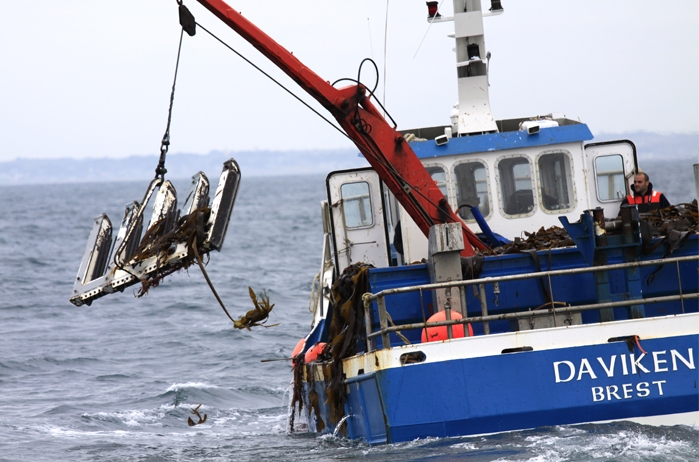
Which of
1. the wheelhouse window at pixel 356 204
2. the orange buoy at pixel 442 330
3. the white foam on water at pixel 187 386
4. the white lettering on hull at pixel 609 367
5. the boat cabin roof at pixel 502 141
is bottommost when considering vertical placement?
the white foam on water at pixel 187 386

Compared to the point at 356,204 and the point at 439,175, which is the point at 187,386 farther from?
the point at 439,175

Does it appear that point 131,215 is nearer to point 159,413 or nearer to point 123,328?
point 159,413

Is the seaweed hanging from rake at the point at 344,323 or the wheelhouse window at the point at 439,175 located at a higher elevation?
the wheelhouse window at the point at 439,175

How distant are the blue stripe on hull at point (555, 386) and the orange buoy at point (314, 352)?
3.05m

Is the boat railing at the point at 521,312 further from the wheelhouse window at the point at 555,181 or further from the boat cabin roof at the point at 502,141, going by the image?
the boat cabin roof at the point at 502,141

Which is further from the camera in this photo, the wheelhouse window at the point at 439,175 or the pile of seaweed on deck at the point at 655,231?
the wheelhouse window at the point at 439,175

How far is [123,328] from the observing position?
84.2ft

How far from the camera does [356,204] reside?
12.9 meters

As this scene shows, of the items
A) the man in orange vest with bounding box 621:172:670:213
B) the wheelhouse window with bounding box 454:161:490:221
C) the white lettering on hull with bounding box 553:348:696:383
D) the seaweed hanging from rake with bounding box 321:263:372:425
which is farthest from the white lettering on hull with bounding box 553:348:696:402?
the wheelhouse window with bounding box 454:161:490:221

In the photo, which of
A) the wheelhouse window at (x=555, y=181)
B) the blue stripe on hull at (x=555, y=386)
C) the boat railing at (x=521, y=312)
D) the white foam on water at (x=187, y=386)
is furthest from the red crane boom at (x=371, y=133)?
the white foam on water at (x=187, y=386)

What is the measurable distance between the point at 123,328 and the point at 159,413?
1025 centimetres

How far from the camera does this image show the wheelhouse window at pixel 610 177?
1312 cm

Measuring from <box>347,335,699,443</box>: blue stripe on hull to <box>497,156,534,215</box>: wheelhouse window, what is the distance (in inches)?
150

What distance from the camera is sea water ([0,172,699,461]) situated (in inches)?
358
